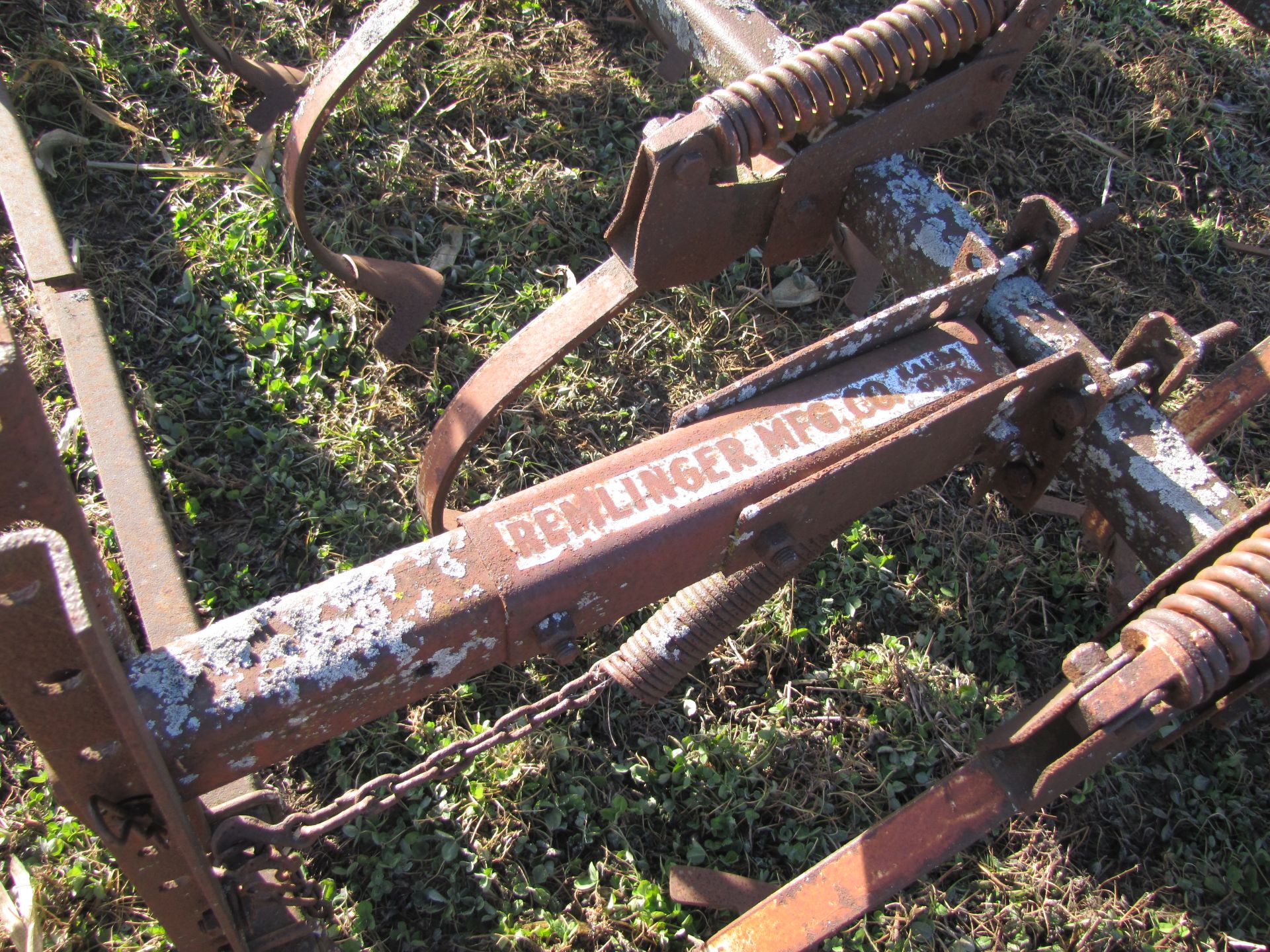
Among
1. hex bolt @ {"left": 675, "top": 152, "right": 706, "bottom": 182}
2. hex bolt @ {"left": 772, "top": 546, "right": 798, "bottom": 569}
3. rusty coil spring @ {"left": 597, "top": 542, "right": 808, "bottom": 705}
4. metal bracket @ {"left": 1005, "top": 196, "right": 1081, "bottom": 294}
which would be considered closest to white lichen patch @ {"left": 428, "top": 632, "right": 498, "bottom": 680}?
hex bolt @ {"left": 772, "top": 546, "right": 798, "bottom": 569}

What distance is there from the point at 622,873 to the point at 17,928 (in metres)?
1.43

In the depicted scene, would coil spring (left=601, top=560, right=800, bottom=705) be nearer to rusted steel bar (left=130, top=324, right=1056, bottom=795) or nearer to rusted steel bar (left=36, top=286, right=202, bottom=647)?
rusted steel bar (left=130, top=324, right=1056, bottom=795)

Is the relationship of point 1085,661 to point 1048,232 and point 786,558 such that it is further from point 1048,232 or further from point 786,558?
point 1048,232

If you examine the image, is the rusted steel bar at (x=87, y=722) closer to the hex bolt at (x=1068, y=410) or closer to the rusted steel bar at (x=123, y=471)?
the rusted steel bar at (x=123, y=471)

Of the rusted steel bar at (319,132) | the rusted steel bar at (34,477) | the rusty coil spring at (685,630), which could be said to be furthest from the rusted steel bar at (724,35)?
the rusted steel bar at (34,477)

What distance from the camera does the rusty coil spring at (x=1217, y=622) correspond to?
4.83ft

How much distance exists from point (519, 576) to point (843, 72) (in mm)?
1319

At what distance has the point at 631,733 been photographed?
2691mm

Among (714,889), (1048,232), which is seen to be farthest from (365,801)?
(1048,232)

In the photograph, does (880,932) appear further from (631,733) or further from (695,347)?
(695,347)

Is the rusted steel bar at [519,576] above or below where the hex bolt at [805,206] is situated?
below

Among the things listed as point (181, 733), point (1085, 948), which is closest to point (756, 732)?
point (1085, 948)

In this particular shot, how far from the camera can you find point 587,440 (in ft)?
10.3

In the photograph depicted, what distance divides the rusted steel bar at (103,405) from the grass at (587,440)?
435mm
